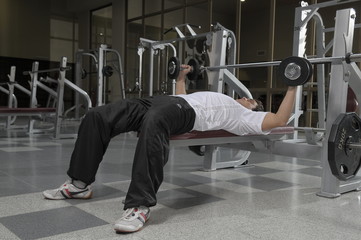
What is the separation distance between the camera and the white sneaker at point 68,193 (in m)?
2.02

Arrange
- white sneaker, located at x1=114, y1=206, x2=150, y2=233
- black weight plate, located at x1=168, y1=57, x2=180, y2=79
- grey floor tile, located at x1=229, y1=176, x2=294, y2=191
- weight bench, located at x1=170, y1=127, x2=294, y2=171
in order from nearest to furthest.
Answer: white sneaker, located at x1=114, y1=206, x2=150, y2=233 < weight bench, located at x1=170, y1=127, x2=294, y2=171 < grey floor tile, located at x1=229, y1=176, x2=294, y2=191 < black weight plate, located at x1=168, y1=57, x2=180, y2=79

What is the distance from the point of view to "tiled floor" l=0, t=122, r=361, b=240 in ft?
5.22

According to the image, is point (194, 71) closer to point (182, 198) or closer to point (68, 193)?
→ point (182, 198)

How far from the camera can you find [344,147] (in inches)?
84.7

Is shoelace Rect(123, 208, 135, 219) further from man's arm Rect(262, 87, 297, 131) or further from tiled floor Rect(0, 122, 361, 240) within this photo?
man's arm Rect(262, 87, 297, 131)

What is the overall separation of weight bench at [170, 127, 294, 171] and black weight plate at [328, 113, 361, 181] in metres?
0.41

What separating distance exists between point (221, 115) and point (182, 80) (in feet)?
2.24

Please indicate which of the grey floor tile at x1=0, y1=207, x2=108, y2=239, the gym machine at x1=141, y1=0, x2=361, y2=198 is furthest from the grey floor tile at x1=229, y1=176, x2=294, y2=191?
the grey floor tile at x1=0, y1=207, x2=108, y2=239

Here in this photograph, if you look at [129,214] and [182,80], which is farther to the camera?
[182,80]

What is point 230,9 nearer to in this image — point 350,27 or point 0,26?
point 350,27

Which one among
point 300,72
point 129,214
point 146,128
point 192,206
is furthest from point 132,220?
point 300,72

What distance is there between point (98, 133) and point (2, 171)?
135 cm

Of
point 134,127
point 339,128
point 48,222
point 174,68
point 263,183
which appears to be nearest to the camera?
point 48,222

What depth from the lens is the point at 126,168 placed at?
3.12m
